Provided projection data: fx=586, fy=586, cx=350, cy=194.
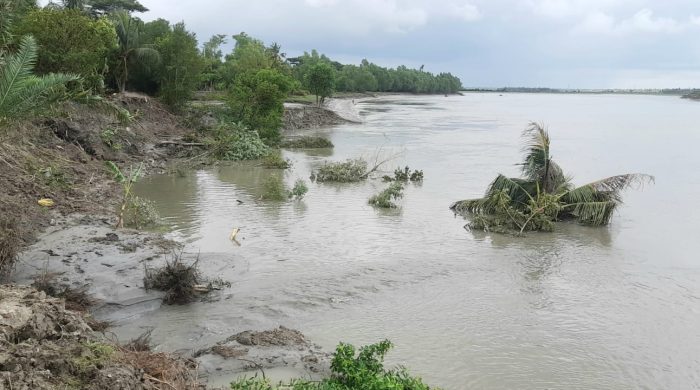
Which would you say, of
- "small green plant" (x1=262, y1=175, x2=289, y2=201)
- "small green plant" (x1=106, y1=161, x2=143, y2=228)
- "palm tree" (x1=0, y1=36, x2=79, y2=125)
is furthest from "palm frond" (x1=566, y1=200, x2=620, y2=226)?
"palm tree" (x1=0, y1=36, x2=79, y2=125)

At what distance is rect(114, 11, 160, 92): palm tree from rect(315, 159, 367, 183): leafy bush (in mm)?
15522

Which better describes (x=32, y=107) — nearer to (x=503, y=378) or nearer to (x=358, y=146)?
(x=503, y=378)

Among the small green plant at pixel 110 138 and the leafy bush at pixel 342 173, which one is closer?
the small green plant at pixel 110 138

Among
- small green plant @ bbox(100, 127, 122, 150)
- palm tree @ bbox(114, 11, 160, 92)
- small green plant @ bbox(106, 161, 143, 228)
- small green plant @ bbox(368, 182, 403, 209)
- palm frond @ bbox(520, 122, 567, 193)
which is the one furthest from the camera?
palm tree @ bbox(114, 11, 160, 92)

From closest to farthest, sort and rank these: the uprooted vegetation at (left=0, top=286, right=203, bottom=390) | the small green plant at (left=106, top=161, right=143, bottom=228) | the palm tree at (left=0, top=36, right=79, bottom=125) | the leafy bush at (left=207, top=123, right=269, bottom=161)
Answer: the uprooted vegetation at (left=0, top=286, right=203, bottom=390) → the palm tree at (left=0, top=36, right=79, bottom=125) → the small green plant at (left=106, top=161, right=143, bottom=228) → the leafy bush at (left=207, top=123, right=269, bottom=161)

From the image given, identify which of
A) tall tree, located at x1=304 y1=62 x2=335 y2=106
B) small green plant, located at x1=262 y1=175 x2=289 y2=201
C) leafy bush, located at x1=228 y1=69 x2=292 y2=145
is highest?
tall tree, located at x1=304 y1=62 x2=335 y2=106

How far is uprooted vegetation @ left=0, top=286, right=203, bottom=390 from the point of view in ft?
17.1

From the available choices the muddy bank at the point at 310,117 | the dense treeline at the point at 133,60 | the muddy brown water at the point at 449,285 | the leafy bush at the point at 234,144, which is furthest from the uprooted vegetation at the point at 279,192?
the muddy bank at the point at 310,117

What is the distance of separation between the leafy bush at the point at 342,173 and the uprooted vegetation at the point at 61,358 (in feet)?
55.2

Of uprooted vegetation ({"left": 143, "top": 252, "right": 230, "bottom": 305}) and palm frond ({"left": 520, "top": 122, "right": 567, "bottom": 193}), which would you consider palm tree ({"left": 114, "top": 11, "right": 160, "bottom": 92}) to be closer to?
palm frond ({"left": 520, "top": 122, "right": 567, "bottom": 193})

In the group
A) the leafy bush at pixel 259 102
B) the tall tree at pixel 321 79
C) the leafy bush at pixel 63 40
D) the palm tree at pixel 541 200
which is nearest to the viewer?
the palm tree at pixel 541 200

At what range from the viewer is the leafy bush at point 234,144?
28.2 meters

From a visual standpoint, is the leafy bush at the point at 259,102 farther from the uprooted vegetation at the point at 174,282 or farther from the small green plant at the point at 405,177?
the uprooted vegetation at the point at 174,282

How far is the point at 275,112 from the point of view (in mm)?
34438
